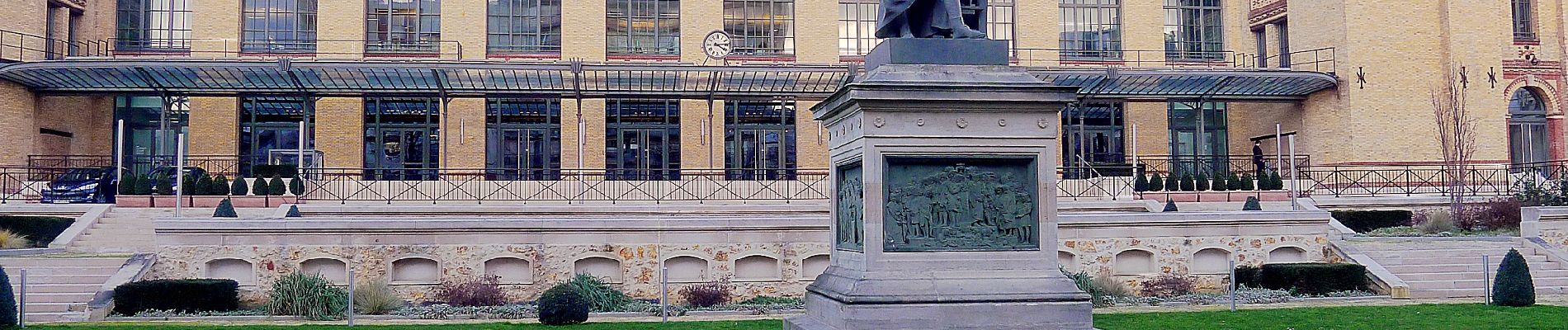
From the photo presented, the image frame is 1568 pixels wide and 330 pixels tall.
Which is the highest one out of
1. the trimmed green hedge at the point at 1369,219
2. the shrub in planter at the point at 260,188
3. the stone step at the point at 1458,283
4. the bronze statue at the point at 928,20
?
the bronze statue at the point at 928,20

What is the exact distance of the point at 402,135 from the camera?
42.5m

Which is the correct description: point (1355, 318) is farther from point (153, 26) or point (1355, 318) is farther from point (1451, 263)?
point (153, 26)

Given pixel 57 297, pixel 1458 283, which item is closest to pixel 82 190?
pixel 57 297

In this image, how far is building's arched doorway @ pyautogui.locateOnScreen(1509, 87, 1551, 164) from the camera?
42.4 metres

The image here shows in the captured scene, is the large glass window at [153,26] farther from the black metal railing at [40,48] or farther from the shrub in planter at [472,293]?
the shrub in planter at [472,293]

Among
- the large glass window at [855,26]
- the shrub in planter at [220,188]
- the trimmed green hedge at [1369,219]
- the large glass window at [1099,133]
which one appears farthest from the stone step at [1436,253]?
the shrub in planter at [220,188]

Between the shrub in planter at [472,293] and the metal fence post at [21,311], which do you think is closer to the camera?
the metal fence post at [21,311]

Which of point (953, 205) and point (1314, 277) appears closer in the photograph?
point (953, 205)

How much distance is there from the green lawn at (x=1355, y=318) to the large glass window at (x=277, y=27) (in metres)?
30.8

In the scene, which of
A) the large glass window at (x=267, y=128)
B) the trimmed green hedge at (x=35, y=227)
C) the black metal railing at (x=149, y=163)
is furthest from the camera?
the large glass window at (x=267, y=128)

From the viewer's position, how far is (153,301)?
826 inches

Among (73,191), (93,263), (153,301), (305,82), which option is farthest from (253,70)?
(153,301)

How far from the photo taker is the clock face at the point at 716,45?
41469 millimetres

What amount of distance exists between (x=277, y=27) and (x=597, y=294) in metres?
25.5
